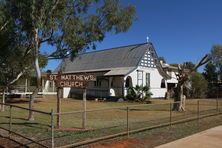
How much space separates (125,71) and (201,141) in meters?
26.1

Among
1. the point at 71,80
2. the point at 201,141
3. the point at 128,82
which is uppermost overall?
the point at 128,82

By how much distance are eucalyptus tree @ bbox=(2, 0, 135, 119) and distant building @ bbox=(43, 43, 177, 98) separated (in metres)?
15.8

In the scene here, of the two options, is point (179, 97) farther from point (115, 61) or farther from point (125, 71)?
point (115, 61)

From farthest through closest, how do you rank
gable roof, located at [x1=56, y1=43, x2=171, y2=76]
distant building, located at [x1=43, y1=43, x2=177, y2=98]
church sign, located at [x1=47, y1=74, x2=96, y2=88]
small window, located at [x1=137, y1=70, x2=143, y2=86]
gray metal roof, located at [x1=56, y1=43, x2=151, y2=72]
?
gray metal roof, located at [x1=56, y1=43, x2=151, y2=72] < gable roof, located at [x1=56, y1=43, x2=171, y2=76] < small window, located at [x1=137, y1=70, x2=143, y2=86] < distant building, located at [x1=43, y1=43, x2=177, y2=98] < church sign, located at [x1=47, y1=74, x2=96, y2=88]

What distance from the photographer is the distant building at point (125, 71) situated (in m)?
37.5

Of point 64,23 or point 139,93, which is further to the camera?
point 139,93

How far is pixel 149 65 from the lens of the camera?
3962 cm

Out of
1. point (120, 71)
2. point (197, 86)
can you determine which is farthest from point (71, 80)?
point (197, 86)

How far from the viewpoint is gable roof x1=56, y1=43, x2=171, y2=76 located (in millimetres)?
38281

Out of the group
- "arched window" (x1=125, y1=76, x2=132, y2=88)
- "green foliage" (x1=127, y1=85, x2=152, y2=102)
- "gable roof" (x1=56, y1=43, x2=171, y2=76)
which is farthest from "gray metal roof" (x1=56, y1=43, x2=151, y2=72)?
"green foliage" (x1=127, y1=85, x2=152, y2=102)

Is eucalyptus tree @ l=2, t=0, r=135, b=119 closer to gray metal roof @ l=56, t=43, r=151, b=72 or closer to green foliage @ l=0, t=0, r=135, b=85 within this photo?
green foliage @ l=0, t=0, r=135, b=85

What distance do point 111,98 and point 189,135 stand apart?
24.5 m

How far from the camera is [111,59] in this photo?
138 feet

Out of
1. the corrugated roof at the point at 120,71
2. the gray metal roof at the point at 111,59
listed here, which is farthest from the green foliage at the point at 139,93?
the gray metal roof at the point at 111,59
